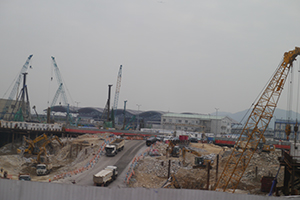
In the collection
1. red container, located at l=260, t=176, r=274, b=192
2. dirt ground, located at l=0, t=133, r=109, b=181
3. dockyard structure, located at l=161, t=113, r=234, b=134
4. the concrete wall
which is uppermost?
dockyard structure, located at l=161, t=113, r=234, b=134

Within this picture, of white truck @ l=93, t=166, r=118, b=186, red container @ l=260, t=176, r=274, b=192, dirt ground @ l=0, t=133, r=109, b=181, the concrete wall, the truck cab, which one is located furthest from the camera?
dirt ground @ l=0, t=133, r=109, b=181

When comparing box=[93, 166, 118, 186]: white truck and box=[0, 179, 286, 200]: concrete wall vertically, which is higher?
box=[0, 179, 286, 200]: concrete wall

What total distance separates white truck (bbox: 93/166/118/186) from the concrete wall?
503 inches

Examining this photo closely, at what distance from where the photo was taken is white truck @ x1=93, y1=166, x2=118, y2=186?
24.6 metres

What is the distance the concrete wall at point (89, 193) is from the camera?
11781 mm

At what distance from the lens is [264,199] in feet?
38.2

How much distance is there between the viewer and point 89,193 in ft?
39.2

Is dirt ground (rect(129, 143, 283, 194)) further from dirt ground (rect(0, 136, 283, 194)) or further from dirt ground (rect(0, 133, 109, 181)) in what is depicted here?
dirt ground (rect(0, 133, 109, 181))

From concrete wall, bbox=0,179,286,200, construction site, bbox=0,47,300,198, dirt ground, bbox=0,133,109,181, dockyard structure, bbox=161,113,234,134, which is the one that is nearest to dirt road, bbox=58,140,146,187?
construction site, bbox=0,47,300,198

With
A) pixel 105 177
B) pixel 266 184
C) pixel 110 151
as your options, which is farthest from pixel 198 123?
pixel 105 177

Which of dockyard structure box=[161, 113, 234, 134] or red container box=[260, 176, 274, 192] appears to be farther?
dockyard structure box=[161, 113, 234, 134]

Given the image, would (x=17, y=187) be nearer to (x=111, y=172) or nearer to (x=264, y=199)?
(x=264, y=199)

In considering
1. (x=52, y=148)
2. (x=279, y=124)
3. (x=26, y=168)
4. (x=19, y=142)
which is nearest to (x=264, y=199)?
(x=26, y=168)

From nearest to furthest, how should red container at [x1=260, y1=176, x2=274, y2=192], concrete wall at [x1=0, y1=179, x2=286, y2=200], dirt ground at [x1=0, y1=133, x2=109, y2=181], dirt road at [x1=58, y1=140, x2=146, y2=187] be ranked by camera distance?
concrete wall at [x1=0, y1=179, x2=286, y2=200], red container at [x1=260, y1=176, x2=274, y2=192], dirt road at [x1=58, y1=140, x2=146, y2=187], dirt ground at [x1=0, y1=133, x2=109, y2=181]
